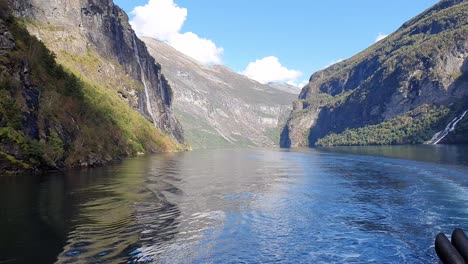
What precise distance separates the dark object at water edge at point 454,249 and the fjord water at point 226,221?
1439cm

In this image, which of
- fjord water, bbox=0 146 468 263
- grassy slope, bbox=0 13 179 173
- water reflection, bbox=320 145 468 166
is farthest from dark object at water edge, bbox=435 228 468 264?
water reflection, bbox=320 145 468 166

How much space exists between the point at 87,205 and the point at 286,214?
17877mm

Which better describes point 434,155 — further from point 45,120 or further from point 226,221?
point 226,221

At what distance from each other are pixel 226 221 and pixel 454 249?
990 inches

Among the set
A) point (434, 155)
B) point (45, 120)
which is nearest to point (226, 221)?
point (45, 120)

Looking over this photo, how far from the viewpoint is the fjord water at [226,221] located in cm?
2352

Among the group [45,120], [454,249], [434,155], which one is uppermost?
[45,120]

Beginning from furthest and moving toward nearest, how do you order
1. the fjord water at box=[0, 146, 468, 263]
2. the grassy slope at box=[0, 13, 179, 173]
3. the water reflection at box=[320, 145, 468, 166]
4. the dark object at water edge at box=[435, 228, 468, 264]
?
the water reflection at box=[320, 145, 468, 166] → the grassy slope at box=[0, 13, 179, 173] → the fjord water at box=[0, 146, 468, 263] → the dark object at water edge at box=[435, 228, 468, 264]

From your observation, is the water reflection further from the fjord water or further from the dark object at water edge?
the dark object at water edge

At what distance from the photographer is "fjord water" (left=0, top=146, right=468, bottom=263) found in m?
23.5

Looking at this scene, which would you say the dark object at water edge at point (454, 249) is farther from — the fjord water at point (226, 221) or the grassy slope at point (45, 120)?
the grassy slope at point (45, 120)

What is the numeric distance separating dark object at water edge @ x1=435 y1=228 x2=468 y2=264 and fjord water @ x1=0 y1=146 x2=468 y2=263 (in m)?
14.4

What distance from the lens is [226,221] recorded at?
32.9 metres

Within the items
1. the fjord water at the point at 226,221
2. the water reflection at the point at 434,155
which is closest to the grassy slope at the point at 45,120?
the fjord water at the point at 226,221
